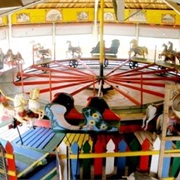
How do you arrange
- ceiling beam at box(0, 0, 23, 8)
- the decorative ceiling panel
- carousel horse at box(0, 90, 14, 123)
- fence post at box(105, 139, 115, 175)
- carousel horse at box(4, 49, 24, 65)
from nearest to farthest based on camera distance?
ceiling beam at box(0, 0, 23, 8) → fence post at box(105, 139, 115, 175) → carousel horse at box(0, 90, 14, 123) → carousel horse at box(4, 49, 24, 65) → the decorative ceiling panel

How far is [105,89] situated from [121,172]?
2537 millimetres

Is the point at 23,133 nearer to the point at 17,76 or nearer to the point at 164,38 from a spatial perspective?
the point at 17,76

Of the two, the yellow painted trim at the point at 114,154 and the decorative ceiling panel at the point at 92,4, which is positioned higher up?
the decorative ceiling panel at the point at 92,4

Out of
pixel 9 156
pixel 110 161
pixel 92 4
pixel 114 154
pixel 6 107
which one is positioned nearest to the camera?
pixel 9 156

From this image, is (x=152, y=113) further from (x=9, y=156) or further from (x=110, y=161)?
(x=9, y=156)

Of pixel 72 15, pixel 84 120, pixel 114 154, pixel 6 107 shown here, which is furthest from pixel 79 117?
pixel 72 15

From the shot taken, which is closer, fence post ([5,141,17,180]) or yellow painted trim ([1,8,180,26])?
fence post ([5,141,17,180])

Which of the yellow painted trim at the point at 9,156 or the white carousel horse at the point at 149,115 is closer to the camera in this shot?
the yellow painted trim at the point at 9,156

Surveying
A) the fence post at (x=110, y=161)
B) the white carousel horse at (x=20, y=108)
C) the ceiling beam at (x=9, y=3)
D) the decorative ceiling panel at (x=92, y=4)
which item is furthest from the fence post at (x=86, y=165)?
the decorative ceiling panel at (x=92, y=4)

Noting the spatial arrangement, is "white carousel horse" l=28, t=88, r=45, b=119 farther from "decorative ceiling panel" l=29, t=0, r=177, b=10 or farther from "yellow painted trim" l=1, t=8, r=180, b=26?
"decorative ceiling panel" l=29, t=0, r=177, b=10

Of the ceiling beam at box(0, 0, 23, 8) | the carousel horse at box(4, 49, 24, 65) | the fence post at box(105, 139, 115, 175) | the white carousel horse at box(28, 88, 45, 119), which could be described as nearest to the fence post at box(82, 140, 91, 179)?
the fence post at box(105, 139, 115, 175)

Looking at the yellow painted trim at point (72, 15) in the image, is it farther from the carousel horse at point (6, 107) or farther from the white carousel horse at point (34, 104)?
the white carousel horse at point (34, 104)

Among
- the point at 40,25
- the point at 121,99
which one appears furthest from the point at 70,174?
the point at 40,25

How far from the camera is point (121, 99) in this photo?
7.62 metres
